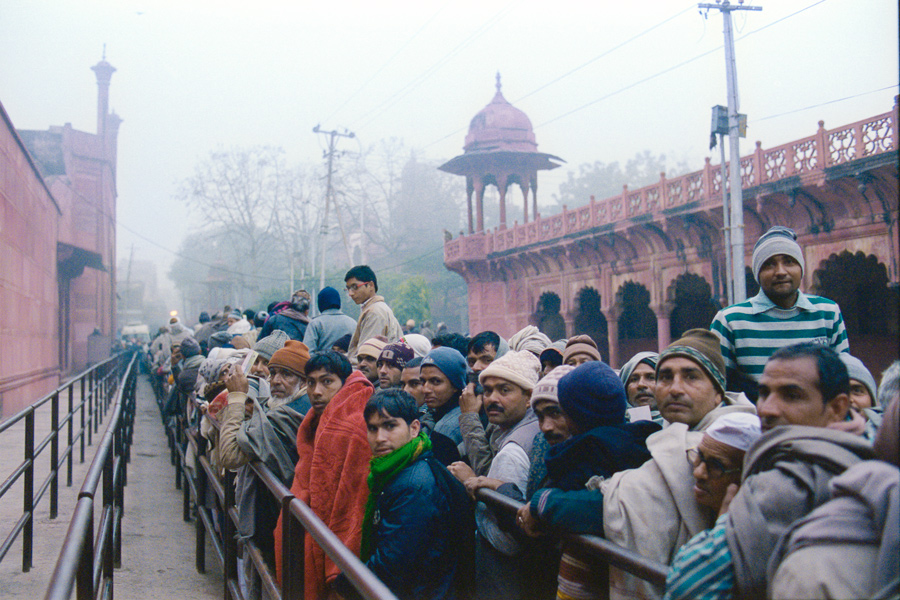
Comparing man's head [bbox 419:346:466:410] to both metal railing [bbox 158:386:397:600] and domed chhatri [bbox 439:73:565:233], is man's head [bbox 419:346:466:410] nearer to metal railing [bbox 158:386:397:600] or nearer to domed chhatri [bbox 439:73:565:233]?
metal railing [bbox 158:386:397:600]

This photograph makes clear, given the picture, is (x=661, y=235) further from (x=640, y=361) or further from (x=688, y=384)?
(x=688, y=384)

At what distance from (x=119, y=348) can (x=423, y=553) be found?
34.2 m

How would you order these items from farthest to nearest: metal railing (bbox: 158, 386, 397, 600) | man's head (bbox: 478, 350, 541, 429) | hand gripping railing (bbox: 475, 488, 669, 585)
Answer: man's head (bbox: 478, 350, 541, 429)
metal railing (bbox: 158, 386, 397, 600)
hand gripping railing (bbox: 475, 488, 669, 585)

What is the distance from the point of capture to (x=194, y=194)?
50.2 m

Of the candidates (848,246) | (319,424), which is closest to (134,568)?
(319,424)

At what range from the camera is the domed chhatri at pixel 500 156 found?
26656mm

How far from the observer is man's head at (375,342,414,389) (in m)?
4.18

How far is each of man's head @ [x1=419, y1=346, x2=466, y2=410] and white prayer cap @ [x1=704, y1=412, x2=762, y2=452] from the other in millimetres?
1894

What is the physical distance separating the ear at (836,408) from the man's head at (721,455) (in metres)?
0.17

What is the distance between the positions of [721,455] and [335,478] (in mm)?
1643

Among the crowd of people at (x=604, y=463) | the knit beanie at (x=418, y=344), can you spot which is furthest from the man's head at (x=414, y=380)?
the knit beanie at (x=418, y=344)

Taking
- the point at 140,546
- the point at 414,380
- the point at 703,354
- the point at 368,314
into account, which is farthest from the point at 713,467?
the point at 140,546

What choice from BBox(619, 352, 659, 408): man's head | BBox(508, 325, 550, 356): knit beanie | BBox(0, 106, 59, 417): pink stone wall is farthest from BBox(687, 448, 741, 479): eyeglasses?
BBox(0, 106, 59, 417): pink stone wall

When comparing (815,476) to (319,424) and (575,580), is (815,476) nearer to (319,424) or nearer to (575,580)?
(575,580)
